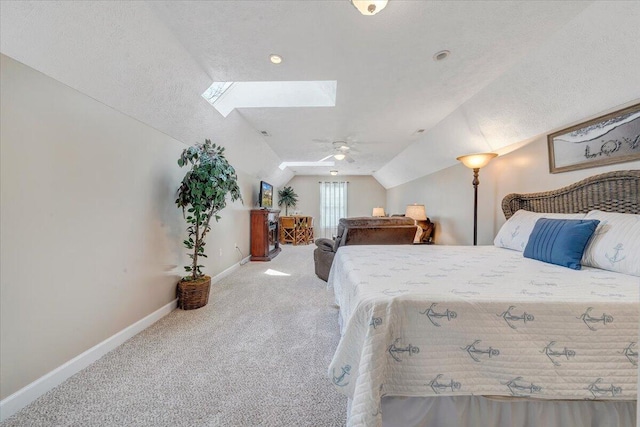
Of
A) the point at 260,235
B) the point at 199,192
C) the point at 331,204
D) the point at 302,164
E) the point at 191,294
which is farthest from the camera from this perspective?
the point at 331,204

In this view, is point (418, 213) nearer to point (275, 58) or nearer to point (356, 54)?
point (356, 54)

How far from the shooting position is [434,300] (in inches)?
36.6

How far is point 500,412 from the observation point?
3.12ft

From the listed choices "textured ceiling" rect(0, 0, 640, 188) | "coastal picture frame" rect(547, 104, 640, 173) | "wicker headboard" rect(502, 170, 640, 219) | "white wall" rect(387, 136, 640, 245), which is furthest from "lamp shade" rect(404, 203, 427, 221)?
"coastal picture frame" rect(547, 104, 640, 173)

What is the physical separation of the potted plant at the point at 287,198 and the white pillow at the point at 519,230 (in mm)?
6335

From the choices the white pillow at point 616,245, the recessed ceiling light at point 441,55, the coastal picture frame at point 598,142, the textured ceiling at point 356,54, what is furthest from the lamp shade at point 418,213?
the recessed ceiling light at point 441,55

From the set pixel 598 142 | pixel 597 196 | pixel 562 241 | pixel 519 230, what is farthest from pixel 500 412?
pixel 598 142

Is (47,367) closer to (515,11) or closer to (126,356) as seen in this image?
(126,356)

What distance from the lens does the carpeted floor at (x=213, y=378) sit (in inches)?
46.6

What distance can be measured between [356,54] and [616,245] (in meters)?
2.23

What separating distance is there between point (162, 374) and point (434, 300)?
68.5 inches

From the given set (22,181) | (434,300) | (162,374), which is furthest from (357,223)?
(22,181)

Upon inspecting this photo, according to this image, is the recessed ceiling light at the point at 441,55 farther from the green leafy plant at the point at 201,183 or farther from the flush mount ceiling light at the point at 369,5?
the green leafy plant at the point at 201,183

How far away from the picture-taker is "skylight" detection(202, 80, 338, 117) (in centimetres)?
292
